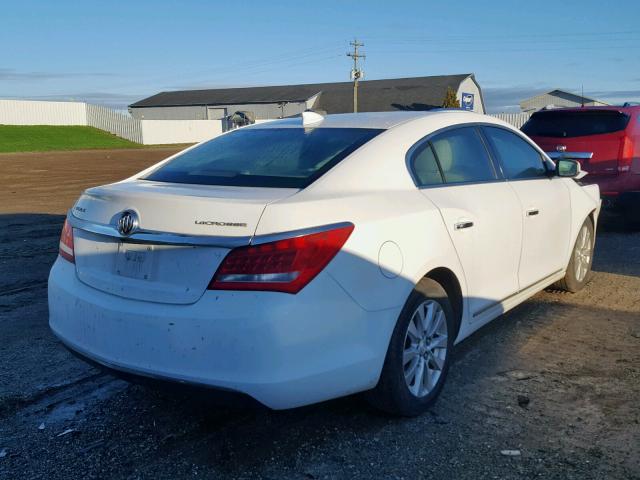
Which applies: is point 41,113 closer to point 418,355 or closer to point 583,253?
point 583,253

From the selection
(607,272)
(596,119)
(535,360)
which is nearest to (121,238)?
(535,360)

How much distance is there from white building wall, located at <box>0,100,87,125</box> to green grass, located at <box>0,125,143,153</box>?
6.96 ft

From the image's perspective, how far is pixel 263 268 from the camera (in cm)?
289

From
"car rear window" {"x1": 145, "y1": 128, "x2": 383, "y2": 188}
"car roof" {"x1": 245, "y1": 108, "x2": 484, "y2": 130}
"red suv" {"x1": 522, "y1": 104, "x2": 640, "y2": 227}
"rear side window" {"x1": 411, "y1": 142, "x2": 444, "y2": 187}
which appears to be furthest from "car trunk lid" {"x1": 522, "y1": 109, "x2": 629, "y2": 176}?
"car rear window" {"x1": 145, "y1": 128, "x2": 383, "y2": 188}

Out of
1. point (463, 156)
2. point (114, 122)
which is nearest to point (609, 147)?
point (463, 156)

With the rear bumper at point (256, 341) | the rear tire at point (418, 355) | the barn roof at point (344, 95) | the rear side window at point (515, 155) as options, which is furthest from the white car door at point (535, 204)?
the barn roof at point (344, 95)

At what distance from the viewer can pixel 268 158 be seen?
3.84 meters

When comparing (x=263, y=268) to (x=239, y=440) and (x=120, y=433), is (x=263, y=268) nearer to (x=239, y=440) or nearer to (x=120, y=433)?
(x=239, y=440)

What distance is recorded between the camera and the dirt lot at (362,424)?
10.4 feet

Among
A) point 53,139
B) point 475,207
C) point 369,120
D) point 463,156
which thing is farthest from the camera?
point 53,139

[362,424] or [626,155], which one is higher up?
[626,155]

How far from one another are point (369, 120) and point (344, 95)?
72.4 meters

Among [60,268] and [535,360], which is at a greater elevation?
[60,268]

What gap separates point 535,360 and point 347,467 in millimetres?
1852
